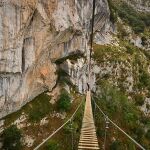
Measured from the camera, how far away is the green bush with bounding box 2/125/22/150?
133 feet

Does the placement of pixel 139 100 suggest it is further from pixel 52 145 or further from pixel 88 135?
pixel 88 135

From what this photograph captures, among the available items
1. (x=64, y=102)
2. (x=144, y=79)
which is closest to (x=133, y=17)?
(x=144, y=79)

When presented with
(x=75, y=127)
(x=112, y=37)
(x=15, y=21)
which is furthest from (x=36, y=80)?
(x=112, y=37)

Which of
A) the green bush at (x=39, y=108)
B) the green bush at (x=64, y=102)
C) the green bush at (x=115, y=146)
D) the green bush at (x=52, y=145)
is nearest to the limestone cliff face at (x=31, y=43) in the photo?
the green bush at (x=39, y=108)

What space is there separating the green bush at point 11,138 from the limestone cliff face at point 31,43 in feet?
6.01

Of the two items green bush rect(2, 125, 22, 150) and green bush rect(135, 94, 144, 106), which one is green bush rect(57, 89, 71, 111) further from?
green bush rect(135, 94, 144, 106)

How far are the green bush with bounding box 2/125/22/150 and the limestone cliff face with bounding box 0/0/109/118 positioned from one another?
183cm

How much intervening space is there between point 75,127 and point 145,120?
2260cm

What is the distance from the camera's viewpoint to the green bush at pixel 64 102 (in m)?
49.6

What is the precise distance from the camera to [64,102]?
49562 mm

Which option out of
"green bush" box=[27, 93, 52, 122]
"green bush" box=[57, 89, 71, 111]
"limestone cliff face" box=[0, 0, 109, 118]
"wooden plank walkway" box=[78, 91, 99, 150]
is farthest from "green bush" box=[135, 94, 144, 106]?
"wooden plank walkway" box=[78, 91, 99, 150]

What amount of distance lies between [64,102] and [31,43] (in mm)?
10486

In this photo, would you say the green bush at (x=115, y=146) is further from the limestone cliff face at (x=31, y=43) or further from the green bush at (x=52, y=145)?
the limestone cliff face at (x=31, y=43)

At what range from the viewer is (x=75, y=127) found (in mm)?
48812
